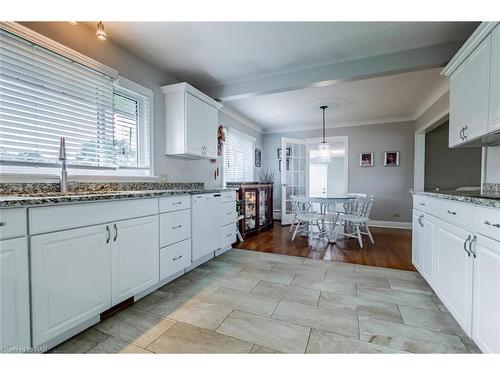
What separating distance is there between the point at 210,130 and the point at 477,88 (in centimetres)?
276

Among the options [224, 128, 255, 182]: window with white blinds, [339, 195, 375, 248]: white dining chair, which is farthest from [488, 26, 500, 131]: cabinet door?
[224, 128, 255, 182]: window with white blinds

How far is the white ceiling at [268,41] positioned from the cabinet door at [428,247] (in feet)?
5.78

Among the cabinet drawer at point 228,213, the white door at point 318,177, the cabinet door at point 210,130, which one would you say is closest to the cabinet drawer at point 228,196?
the cabinet drawer at point 228,213

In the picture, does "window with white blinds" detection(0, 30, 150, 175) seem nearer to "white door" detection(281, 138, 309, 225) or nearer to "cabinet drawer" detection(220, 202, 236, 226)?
"cabinet drawer" detection(220, 202, 236, 226)

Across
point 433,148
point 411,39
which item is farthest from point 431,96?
point 411,39

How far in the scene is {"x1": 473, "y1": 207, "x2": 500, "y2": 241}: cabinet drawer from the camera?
1.13 metres

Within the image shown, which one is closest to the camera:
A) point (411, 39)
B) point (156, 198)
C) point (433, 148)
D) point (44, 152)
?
point (44, 152)

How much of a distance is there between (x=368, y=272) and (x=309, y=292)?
2.96ft

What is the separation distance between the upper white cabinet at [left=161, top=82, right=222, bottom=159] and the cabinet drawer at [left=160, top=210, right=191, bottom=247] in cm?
86

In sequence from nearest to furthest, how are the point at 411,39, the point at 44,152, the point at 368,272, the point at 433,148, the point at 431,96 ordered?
the point at 44,152 < the point at 411,39 < the point at 368,272 < the point at 431,96 < the point at 433,148

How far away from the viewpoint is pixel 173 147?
283 centimetres

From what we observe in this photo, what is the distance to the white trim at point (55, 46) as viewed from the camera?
155 centimetres

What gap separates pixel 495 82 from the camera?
60.5 inches
